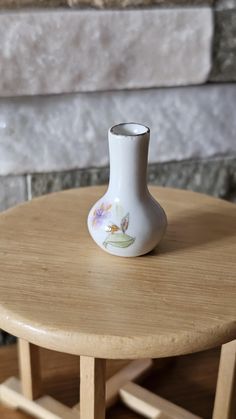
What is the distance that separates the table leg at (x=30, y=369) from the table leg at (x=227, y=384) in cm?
33

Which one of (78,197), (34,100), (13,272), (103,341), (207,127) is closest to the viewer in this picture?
(103,341)

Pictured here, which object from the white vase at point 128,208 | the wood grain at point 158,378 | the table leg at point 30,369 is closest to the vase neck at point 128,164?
the white vase at point 128,208

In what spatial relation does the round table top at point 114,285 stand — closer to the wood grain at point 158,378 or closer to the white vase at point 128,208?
the white vase at point 128,208

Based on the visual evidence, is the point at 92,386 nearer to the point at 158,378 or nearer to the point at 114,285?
the point at 114,285

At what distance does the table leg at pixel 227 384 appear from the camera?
37.2 inches

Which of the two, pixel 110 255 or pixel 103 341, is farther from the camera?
pixel 110 255

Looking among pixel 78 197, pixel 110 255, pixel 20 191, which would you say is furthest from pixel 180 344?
pixel 20 191

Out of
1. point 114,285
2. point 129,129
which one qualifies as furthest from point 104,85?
point 114,285

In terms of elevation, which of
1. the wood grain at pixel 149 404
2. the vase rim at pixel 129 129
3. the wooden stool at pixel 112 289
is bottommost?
the wood grain at pixel 149 404

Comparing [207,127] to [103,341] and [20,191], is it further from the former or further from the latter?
[103,341]

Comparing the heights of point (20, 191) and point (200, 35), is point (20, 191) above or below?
below

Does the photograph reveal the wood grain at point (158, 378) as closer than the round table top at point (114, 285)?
No

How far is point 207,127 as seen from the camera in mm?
1318

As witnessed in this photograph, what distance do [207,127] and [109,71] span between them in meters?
0.26
